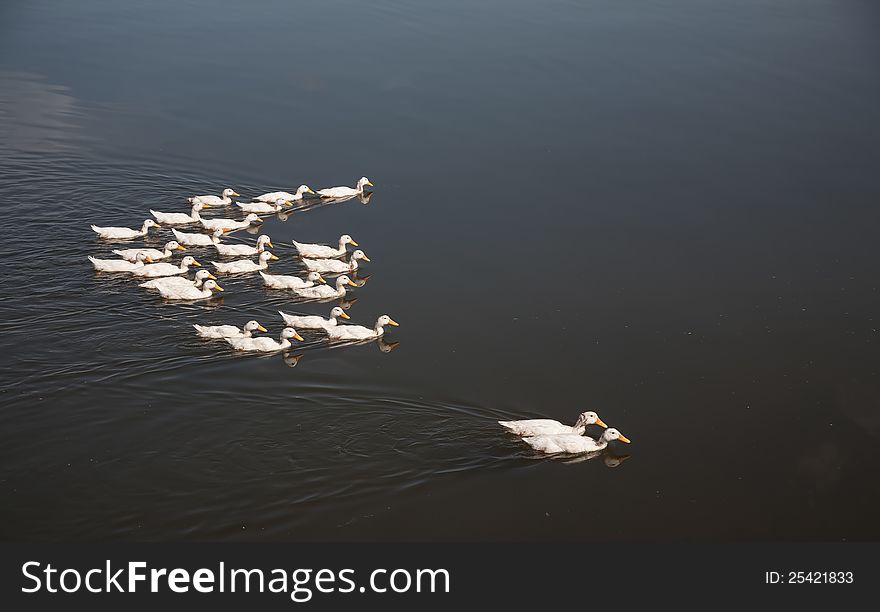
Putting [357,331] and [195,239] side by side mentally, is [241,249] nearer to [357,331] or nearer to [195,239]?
[195,239]

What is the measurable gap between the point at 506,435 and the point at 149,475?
5.27 meters

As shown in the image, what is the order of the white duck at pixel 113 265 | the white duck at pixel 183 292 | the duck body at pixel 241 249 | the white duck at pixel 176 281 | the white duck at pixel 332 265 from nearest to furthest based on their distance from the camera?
1. the white duck at pixel 183 292
2. the white duck at pixel 176 281
3. the white duck at pixel 113 265
4. the white duck at pixel 332 265
5. the duck body at pixel 241 249

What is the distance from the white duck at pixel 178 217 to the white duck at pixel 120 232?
0.50 meters

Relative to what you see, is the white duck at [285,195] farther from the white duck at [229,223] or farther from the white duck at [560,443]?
the white duck at [560,443]

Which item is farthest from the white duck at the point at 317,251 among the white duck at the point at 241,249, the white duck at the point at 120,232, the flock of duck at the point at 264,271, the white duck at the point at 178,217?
the white duck at the point at 120,232

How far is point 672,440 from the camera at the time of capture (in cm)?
1681

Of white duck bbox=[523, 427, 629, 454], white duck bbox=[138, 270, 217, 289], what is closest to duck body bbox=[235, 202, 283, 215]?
white duck bbox=[138, 270, 217, 289]

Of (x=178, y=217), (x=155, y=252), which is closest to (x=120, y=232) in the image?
(x=155, y=252)

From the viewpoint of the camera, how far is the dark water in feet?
50.6

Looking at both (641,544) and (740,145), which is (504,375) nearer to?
(641,544)

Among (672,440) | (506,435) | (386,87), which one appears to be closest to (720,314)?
(672,440)

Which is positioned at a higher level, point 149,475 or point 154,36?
point 154,36

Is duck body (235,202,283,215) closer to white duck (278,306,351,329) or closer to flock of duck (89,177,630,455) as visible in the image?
flock of duck (89,177,630,455)

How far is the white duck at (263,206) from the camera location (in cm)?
2464
